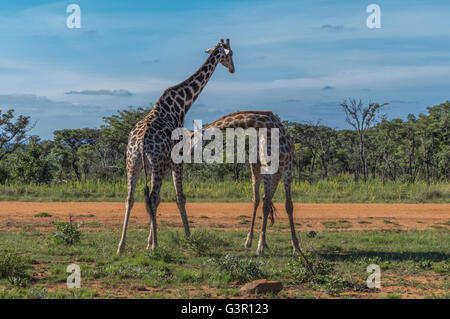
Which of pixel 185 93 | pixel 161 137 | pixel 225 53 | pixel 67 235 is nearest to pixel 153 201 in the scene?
pixel 161 137

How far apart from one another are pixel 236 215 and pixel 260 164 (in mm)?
4881

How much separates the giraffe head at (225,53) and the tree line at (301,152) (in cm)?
1203

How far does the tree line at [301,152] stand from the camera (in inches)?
876

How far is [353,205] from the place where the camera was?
54.8 ft

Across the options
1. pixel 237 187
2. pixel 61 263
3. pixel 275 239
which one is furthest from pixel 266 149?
pixel 237 187

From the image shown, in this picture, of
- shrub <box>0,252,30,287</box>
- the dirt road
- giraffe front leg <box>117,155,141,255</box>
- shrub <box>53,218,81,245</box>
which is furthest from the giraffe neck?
shrub <box>0,252,30,287</box>

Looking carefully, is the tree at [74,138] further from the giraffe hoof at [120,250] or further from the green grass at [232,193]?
the giraffe hoof at [120,250]

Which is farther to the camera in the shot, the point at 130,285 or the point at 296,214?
the point at 296,214

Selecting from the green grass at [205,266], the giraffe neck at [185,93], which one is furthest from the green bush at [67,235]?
the giraffe neck at [185,93]

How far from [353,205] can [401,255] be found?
788cm

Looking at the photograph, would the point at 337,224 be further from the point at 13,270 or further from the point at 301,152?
the point at 301,152

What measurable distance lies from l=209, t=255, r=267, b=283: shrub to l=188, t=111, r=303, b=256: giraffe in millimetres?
1491
